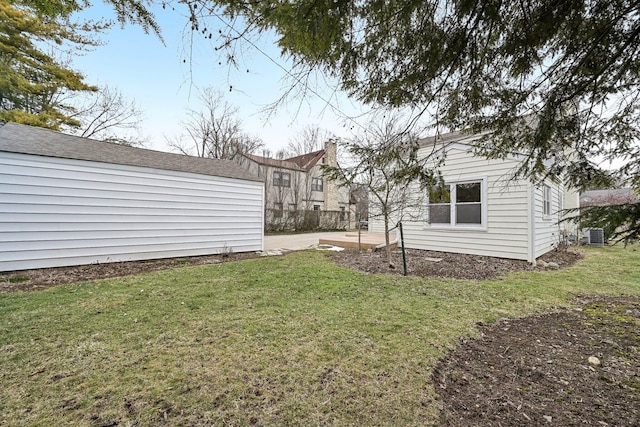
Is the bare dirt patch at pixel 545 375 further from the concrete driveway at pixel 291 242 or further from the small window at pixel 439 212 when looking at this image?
the concrete driveway at pixel 291 242

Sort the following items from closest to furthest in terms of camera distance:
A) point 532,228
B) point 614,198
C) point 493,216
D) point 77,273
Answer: point 77,273
point 532,228
point 493,216
point 614,198

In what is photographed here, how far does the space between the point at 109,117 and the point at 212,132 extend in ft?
20.7

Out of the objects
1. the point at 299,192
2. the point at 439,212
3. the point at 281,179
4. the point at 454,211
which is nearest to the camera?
the point at 454,211

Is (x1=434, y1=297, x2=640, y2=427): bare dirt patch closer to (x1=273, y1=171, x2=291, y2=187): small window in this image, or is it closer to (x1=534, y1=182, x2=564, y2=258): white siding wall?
(x1=534, y1=182, x2=564, y2=258): white siding wall

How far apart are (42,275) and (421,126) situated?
7.15m

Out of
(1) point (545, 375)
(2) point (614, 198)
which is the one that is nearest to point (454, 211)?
(1) point (545, 375)

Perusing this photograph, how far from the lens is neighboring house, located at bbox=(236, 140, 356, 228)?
63.0ft

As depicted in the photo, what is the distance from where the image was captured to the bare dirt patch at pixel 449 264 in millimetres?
5586

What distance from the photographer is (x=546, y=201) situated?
7.99 meters

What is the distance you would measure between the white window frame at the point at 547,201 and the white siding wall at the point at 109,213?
28.1 feet

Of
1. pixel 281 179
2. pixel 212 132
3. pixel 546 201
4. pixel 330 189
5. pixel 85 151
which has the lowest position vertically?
pixel 546 201

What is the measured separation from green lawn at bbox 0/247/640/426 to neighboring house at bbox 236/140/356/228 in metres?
14.1

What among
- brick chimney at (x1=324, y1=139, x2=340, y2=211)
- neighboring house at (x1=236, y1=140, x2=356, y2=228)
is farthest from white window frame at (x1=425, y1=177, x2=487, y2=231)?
brick chimney at (x1=324, y1=139, x2=340, y2=211)

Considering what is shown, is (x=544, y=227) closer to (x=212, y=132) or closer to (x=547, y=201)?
(x=547, y=201)
